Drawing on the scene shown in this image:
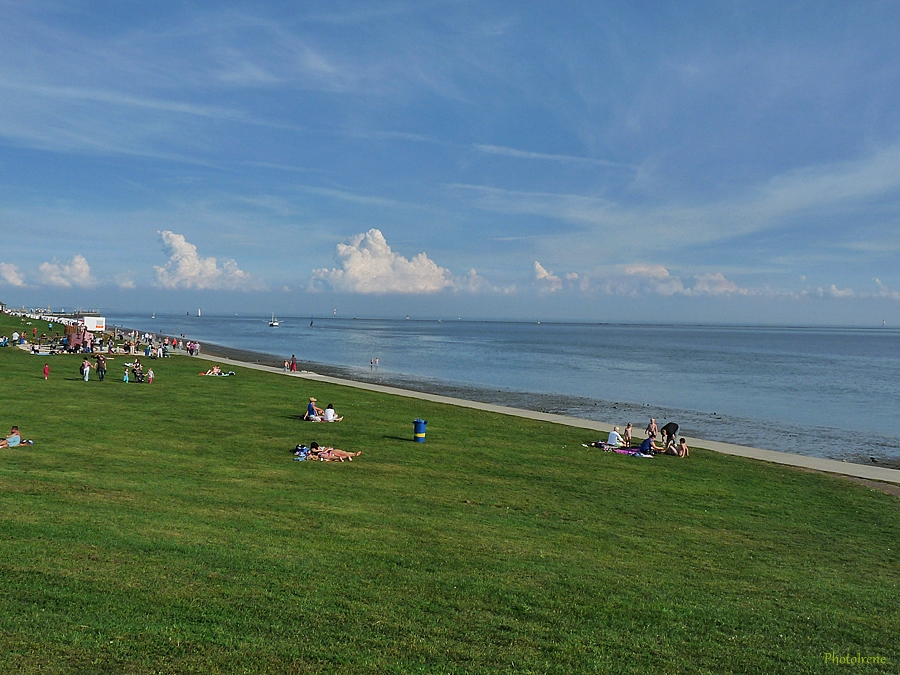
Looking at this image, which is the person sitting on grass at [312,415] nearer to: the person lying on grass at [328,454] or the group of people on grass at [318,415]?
the group of people on grass at [318,415]

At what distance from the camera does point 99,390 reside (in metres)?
32.7

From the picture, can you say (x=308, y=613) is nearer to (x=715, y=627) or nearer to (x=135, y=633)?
(x=135, y=633)

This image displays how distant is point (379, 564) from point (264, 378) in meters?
36.7

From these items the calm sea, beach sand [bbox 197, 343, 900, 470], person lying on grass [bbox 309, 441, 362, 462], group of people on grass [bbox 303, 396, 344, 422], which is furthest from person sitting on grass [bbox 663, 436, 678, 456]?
group of people on grass [bbox 303, 396, 344, 422]

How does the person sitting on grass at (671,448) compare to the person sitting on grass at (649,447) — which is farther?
the person sitting on grass at (671,448)

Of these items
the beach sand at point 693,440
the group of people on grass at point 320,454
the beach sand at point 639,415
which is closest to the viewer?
the group of people on grass at point 320,454

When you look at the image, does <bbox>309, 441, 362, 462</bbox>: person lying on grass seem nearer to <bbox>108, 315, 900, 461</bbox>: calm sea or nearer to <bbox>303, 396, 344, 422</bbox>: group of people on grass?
<bbox>303, 396, 344, 422</bbox>: group of people on grass

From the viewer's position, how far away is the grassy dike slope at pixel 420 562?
7.73 meters

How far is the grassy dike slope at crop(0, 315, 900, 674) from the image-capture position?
7730 millimetres

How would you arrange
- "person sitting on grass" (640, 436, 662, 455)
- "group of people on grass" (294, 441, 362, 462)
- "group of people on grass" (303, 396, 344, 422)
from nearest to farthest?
"group of people on grass" (294, 441, 362, 462)
"person sitting on grass" (640, 436, 662, 455)
"group of people on grass" (303, 396, 344, 422)

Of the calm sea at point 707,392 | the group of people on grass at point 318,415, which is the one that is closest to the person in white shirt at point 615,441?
the group of people on grass at point 318,415

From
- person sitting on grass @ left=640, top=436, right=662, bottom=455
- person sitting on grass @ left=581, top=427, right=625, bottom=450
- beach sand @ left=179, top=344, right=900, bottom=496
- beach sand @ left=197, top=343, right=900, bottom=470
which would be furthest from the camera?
beach sand @ left=197, top=343, right=900, bottom=470

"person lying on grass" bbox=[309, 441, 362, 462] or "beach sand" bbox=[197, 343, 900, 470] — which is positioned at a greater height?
"person lying on grass" bbox=[309, 441, 362, 462]

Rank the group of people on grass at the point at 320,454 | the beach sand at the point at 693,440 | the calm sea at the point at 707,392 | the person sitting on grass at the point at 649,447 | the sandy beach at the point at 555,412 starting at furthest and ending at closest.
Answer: the calm sea at the point at 707,392 → the person sitting on grass at the point at 649,447 → the sandy beach at the point at 555,412 → the beach sand at the point at 693,440 → the group of people on grass at the point at 320,454
